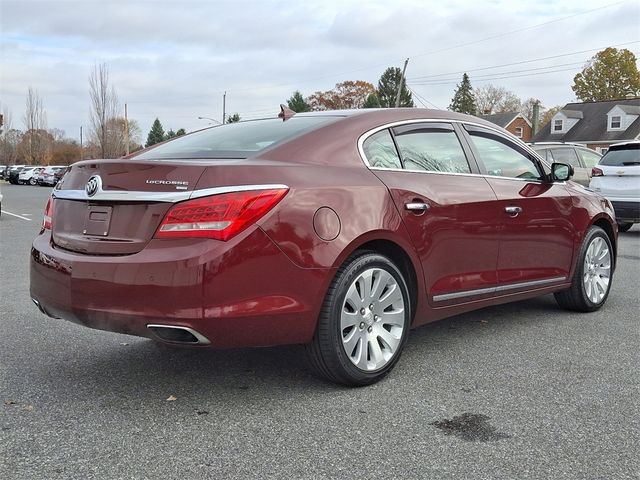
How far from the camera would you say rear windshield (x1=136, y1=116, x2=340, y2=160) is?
363 cm

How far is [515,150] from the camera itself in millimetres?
4945

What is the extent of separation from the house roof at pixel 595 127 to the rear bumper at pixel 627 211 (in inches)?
1398

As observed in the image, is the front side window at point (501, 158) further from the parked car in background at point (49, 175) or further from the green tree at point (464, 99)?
the green tree at point (464, 99)

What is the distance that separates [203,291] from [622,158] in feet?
33.7

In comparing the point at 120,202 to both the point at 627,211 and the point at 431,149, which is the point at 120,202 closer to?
the point at 431,149

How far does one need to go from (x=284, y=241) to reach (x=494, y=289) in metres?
1.89

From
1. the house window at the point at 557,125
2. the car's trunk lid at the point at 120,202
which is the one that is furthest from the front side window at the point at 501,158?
the house window at the point at 557,125

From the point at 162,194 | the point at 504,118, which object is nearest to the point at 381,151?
the point at 162,194

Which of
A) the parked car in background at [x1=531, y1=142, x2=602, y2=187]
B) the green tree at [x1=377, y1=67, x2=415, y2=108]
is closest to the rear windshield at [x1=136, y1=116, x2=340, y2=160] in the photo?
the parked car in background at [x1=531, y1=142, x2=602, y2=187]

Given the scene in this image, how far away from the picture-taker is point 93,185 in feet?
11.0

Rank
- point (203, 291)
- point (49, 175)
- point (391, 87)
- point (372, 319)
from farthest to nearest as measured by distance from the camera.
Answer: point (391, 87) < point (49, 175) < point (372, 319) < point (203, 291)

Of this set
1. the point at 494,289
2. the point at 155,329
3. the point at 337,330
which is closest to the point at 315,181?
the point at 337,330

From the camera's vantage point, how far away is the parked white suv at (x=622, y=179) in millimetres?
10930

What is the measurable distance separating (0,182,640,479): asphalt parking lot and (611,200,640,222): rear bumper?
6.78 m
